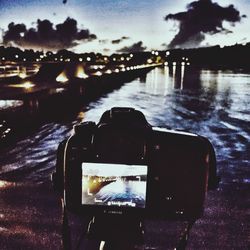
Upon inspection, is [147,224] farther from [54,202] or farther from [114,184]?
[114,184]

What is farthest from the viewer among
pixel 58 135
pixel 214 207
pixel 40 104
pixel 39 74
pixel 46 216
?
pixel 39 74

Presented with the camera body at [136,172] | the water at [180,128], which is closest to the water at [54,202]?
the water at [180,128]

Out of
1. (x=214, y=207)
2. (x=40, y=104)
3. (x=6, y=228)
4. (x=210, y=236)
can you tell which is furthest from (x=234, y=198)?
(x=40, y=104)

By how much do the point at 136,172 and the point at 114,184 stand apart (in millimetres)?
158

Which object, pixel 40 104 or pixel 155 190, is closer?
pixel 155 190

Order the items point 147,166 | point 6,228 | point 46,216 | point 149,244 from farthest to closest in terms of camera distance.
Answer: point 46,216, point 6,228, point 149,244, point 147,166

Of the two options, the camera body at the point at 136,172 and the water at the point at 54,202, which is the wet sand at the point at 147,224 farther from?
the camera body at the point at 136,172

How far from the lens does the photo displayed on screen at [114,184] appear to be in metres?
2.35

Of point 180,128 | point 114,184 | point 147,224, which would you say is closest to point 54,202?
point 147,224

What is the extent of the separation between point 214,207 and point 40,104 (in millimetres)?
12070

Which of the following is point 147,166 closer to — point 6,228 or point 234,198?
point 6,228

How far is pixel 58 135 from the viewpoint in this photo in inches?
409

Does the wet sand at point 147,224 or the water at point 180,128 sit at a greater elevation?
the wet sand at point 147,224

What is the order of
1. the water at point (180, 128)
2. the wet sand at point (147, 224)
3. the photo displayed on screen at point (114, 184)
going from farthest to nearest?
the water at point (180, 128), the wet sand at point (147, 224), the photo displayed on screen at point (114, 184)
